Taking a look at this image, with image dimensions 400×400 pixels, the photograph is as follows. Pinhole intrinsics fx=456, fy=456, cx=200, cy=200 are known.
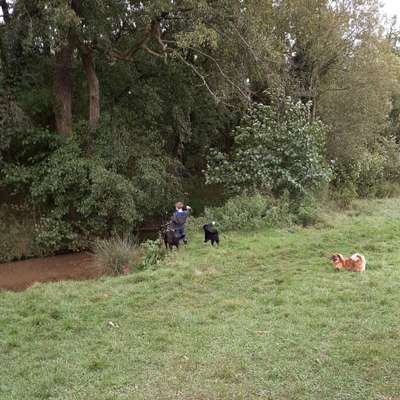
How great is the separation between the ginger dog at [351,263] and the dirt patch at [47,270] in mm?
4006

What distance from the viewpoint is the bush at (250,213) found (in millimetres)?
9883

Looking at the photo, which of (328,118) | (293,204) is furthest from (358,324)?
(328,118)

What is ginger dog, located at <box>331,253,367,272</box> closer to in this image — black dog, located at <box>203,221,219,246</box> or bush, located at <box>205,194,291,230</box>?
black dog, located at <box>203,221,219,246</box>

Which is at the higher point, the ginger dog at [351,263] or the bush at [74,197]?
the bush at [74,197]

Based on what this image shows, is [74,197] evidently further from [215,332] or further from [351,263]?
[215,332]

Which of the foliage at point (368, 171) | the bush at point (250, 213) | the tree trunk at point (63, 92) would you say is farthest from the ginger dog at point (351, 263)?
the tree trunk at point (63, 92)

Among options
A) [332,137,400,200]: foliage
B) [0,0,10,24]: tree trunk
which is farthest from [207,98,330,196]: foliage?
[0,0,10,24]: tree trunk

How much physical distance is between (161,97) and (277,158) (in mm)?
4192

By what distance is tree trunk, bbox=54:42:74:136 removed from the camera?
11.7 meters

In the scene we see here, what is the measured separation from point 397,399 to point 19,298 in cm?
498

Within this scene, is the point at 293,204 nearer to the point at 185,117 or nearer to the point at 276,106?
the point at 276,106

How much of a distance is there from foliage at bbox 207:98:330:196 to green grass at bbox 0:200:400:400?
384 cm

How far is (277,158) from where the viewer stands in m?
11.6

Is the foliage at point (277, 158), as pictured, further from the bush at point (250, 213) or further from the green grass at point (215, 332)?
the green grass at point (215, 332)
